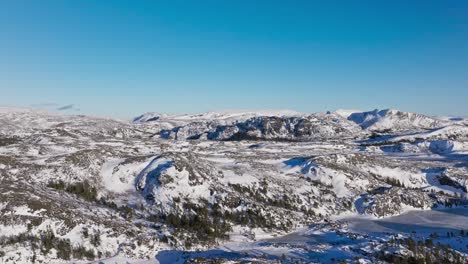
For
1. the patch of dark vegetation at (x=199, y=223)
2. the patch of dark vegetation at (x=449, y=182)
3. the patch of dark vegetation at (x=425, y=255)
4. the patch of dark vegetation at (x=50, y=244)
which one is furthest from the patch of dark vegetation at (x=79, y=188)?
the patch of dark vegetation at (x=449, y=182)

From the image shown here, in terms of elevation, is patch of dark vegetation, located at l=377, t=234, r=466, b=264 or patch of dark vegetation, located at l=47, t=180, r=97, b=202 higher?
patch of dark vegetation, located at l=47, t=180, r=97, b=202

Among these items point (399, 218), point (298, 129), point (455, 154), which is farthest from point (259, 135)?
point (399, 218)

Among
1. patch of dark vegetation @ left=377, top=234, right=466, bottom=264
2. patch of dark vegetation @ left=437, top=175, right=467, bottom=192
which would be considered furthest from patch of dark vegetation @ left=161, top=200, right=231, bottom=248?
patch of dark vegetation @ left=437, top=175, right=467, bottom=192

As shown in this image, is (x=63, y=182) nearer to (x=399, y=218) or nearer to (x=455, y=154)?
(x=399, y=218)

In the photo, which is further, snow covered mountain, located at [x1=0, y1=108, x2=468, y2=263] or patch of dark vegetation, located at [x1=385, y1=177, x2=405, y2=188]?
patch of dark vegetation, located at [x1=385, y1=177, x2=405, y2=188]

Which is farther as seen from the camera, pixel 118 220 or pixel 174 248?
pixel 118 220

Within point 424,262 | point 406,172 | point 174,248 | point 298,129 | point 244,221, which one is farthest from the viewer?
point 298,129

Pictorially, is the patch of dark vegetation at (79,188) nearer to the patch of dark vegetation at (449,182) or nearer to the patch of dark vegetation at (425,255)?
the patch of dark vegetation at (425,255)

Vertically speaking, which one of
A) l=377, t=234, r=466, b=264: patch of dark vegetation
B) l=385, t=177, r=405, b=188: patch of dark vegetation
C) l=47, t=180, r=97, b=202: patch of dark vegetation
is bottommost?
l=377, t=234, r=466, b=264: patch of dark vegetation

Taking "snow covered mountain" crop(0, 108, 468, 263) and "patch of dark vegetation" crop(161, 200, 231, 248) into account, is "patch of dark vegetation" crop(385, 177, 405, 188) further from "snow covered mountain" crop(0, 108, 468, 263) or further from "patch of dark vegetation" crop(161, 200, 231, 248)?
"patch of dark vegetation" crop(161, 200, 231, 248)
